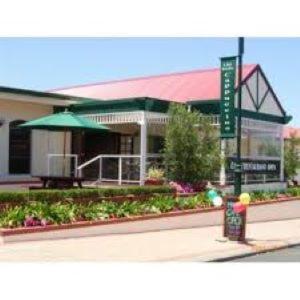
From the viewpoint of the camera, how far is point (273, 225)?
706 inches

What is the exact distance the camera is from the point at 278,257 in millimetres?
12594

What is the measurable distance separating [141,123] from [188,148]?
5.98 ft

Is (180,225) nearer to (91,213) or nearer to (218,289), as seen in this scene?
(91,213)

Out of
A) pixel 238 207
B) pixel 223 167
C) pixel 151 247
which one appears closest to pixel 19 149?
pixel 223 167

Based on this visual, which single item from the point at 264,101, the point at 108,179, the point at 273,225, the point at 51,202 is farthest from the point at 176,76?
the point at 51,202

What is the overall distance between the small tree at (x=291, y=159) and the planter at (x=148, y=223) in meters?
10.5

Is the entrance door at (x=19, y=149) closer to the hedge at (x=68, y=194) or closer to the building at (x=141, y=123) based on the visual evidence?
the building at (x=141, y=123)

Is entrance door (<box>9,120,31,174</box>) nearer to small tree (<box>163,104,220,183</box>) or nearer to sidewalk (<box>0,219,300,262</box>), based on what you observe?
small tree (<box>163,104,220,183</box>)

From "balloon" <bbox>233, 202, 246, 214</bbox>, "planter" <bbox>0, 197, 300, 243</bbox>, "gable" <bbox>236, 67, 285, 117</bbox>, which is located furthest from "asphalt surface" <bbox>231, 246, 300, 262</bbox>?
"gable" <bbox>236, 67, 285, 117</bbox>

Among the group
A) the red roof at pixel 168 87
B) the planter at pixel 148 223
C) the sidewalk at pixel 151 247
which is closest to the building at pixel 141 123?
the red roof at pixel 168 87

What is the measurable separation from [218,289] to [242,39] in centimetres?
668

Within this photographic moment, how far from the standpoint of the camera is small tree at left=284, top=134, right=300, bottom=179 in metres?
32.3

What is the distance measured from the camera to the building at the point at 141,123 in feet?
73.6

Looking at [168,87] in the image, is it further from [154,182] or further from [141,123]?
[154,182]
